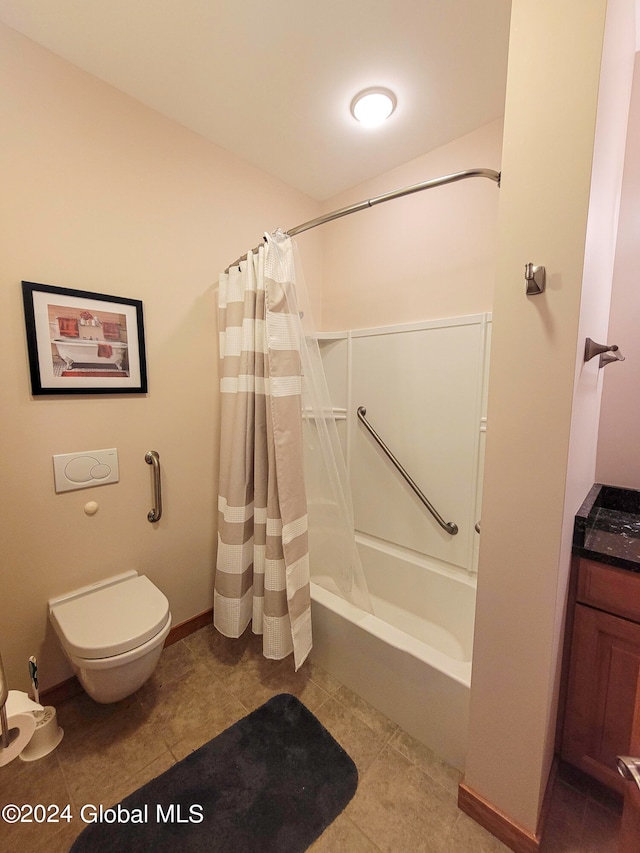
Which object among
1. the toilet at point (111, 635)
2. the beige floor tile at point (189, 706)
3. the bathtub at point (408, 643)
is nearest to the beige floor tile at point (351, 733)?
the bathtub at point (408, 643)

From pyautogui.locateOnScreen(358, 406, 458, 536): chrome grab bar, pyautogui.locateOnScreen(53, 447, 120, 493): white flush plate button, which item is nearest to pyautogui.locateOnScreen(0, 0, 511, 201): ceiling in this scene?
pyautogui.locateOnScreen(358, 406, 458, 536): chrome grab bar

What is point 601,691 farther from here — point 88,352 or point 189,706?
point 88,352

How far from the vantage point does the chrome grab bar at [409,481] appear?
190cm

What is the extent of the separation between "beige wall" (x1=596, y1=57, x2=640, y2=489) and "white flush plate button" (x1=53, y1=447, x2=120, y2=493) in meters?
2.22

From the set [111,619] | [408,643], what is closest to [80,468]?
[111,619]

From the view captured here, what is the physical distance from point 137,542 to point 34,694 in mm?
654

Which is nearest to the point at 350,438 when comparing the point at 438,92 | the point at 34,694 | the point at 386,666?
the point at 386,666

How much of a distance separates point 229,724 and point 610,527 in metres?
1.69

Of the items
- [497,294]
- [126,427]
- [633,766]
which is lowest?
[633,766]

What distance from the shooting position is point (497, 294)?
3.09 ft

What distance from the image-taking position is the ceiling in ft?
3.95

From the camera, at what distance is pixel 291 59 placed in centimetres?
138

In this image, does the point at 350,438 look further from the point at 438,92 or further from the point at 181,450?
the point at 438,92

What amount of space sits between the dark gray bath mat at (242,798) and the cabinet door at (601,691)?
2.57ft
